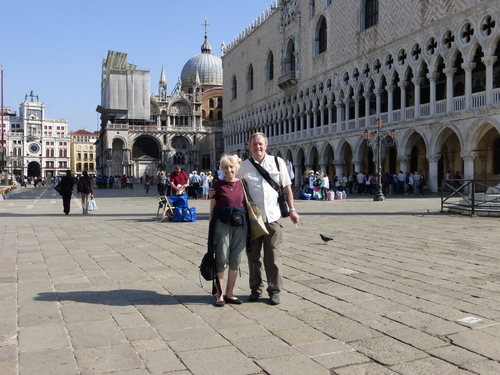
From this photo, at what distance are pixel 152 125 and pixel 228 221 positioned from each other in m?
69.6

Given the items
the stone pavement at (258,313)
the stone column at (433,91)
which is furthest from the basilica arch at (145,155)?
the stone pavement at (258,313)

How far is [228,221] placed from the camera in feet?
14.9

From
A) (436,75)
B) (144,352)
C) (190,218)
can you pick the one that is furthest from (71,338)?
(436,75)

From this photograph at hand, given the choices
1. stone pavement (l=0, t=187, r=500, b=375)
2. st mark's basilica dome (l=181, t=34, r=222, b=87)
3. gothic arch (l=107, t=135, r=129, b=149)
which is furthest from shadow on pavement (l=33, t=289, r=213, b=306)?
st mark's basilica dome (l=181, t=34, r=222, b=87)

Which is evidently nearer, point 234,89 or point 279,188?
point 279,188

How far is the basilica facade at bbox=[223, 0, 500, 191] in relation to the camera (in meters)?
23.3

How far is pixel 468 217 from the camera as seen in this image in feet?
42.8

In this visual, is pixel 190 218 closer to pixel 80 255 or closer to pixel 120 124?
pixel 80 255

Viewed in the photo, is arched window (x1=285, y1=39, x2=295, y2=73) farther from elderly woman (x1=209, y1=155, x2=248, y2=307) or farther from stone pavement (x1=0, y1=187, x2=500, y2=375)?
elderly woman (x1=209, y1=155, x2=248, y2=307)

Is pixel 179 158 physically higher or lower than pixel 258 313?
higher

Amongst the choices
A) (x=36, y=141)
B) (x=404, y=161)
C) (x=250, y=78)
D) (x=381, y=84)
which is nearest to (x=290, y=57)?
(x=250, y=78)

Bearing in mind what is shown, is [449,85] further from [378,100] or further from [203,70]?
[203,70]

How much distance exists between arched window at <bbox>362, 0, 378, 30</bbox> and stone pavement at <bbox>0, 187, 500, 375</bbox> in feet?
83.9

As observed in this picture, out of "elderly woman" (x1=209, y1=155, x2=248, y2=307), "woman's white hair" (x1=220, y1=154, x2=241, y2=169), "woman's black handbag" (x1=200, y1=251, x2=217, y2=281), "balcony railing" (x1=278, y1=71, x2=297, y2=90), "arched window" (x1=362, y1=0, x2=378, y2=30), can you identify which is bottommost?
"woman's black handbag" (x1=200, y1=251, x2=217, y2=281)
